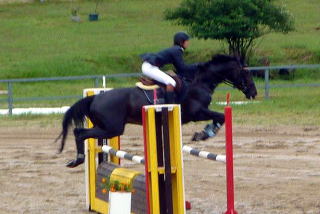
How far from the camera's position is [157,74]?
1152 centimetres

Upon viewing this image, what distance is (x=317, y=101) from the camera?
22234 mm

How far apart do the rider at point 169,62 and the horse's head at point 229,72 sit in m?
0.35

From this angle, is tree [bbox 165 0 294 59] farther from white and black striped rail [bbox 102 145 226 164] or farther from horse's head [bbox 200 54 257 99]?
white and black striped rail [bbox 102 145 226 164]

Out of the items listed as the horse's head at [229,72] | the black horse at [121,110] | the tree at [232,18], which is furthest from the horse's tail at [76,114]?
the tree at [232,18]

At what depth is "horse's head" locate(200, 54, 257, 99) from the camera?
12.0 metres

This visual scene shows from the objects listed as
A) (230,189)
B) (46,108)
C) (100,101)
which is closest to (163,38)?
(46,108)

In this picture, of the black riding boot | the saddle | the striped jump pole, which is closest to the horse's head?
the saddle

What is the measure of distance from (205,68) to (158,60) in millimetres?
790

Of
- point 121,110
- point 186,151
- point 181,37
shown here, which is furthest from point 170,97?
point 186,151

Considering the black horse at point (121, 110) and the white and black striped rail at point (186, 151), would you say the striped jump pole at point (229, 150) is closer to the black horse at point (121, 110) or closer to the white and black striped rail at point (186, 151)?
the white and black striped rail at point (186, 151)

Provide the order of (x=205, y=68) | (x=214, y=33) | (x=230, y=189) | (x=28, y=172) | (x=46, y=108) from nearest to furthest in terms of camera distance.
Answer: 1. (x=230, y=189)
2. (x=205, y=68)
3. (x=28, y=172)
4. (x=46, y=108)
5. (x=214, y=33)

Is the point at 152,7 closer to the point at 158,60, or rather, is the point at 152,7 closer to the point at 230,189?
the point at 158,60

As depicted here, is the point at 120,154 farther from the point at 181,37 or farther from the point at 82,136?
the point at 181,37

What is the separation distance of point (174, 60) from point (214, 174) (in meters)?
2.18
